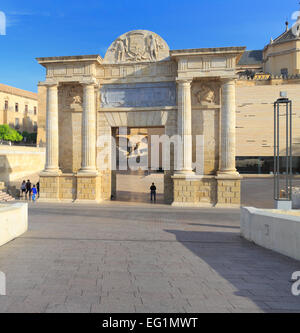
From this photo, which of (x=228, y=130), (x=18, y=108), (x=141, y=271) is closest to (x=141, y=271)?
(x=141, y=271)

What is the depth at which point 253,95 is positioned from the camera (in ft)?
127

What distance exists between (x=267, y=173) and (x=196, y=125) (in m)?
26.6

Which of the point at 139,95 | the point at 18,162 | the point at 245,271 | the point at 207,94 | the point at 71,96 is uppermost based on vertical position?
the point at 71,96

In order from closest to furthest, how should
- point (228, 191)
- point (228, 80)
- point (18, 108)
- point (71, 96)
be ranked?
point (228, 191) → point (228, 80) → point (71, 96) → point (18, 108)

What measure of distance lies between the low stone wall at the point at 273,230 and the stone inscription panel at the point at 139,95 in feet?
33.9

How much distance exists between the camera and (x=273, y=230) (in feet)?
23.3

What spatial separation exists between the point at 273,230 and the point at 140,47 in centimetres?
1423

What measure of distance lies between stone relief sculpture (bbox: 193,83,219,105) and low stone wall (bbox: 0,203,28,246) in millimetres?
12215

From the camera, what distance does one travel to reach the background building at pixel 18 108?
61.7m

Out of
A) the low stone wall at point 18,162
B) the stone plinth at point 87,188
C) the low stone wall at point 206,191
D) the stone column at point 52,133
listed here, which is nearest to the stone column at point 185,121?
the low stone wall at point 206,191

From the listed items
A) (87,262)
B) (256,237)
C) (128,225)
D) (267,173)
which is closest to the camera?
(87,262)

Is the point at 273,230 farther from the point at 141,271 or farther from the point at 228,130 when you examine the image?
the point at 228,130

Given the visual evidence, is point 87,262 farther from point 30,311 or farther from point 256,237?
point 256,237
